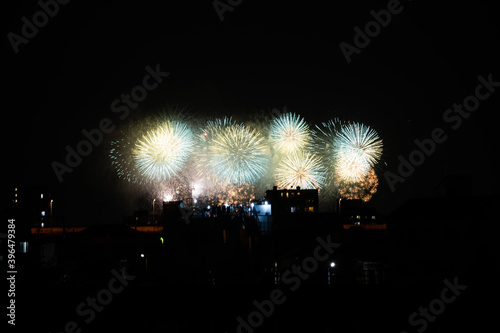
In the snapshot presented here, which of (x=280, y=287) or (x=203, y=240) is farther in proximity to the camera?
(x=203, y=240)

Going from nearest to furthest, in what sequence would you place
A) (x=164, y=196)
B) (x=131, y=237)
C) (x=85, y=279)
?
1. (x=85, y=279)
2. (x=131, y=237)
3. (x=164, y=196)

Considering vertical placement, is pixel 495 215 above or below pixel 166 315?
above

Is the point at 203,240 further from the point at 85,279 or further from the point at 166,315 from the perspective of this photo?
the point at 166,315

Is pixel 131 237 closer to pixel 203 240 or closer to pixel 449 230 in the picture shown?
pixel 203 240

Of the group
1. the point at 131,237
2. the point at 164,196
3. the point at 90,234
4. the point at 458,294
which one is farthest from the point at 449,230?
the point at 164,196

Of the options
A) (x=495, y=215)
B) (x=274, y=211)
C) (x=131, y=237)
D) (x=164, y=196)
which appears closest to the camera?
(x=495, y=215)

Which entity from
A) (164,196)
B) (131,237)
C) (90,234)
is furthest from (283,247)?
(164,196)

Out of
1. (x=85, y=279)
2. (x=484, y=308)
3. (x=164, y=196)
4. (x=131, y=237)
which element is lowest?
(x=484, y=308)

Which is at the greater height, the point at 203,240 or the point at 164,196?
the point at 164,196

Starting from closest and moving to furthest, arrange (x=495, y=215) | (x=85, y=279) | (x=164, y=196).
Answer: (x=85, y=279) → (x=495, y=215) → (x=164, y=196)
